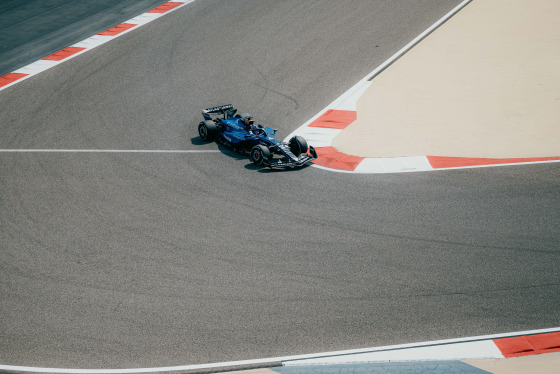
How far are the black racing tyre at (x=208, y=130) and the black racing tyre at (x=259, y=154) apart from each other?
1.84 meters

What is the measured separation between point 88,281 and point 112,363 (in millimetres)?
2180

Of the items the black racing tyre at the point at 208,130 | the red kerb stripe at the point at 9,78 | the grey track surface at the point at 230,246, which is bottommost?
the grey track surface at the point at 230,246

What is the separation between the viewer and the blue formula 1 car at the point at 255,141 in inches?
566

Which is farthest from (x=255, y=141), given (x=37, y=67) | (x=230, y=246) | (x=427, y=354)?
(x=37, y=67)

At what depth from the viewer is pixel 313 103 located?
18.6 metres

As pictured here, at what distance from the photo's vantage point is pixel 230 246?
36.5 ft

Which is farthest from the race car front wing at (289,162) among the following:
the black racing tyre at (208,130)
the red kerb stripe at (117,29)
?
the red kerb stripe at (117,29)

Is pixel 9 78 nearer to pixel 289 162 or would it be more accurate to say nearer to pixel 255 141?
pixel 255 141

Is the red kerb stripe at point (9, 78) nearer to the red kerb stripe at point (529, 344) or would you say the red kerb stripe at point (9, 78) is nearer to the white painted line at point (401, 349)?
the white painted line at point (401, 349)

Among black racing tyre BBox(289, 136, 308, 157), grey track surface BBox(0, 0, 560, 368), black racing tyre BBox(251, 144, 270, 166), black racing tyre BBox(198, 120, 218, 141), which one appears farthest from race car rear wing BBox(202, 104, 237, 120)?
black racing tyre BBox(289, 136, 308, 157)

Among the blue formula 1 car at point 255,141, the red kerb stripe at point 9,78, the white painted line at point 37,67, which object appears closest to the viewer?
the blue formula 1 car at point 255,141

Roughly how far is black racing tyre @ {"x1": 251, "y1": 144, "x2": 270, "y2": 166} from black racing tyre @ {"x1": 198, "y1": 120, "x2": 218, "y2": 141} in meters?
1.84

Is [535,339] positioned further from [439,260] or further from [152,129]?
[152,129]

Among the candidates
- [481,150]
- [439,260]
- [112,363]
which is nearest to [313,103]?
[481,150]
